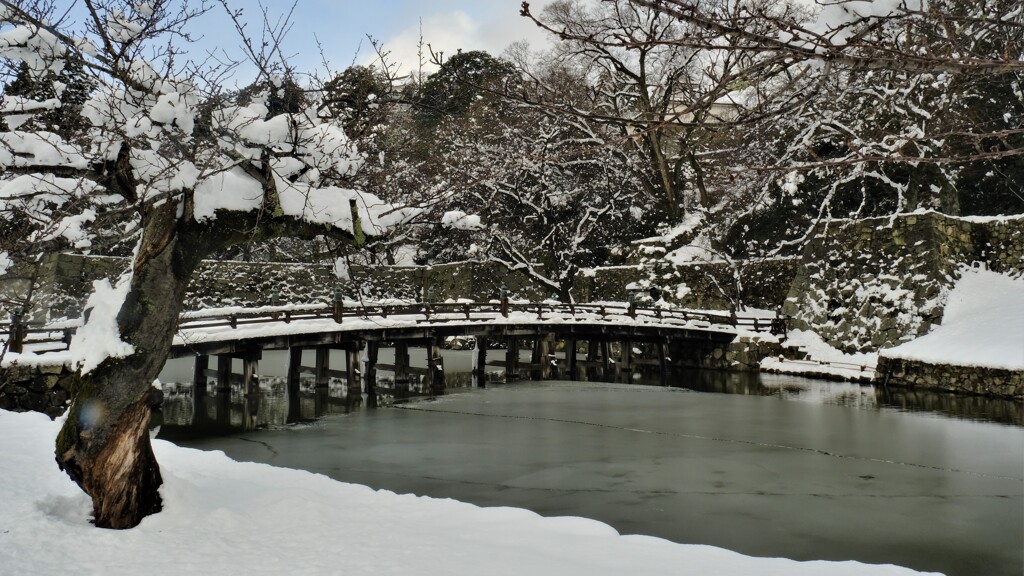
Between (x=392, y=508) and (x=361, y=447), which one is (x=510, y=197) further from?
(x=392, y=508)

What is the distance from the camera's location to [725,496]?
10.4 m

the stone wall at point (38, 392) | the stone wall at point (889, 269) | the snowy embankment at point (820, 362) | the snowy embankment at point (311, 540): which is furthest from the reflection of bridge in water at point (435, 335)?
the snowy embankment at point (311, 540)

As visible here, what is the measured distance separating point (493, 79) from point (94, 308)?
27.4 m

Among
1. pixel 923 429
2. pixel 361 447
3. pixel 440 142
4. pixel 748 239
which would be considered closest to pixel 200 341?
pixel 361 447

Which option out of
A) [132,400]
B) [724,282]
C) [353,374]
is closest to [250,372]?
[353,374]

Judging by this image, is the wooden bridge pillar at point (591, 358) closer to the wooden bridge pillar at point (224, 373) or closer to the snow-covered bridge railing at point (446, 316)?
the snow-covered bridge railing at point (446, 316)

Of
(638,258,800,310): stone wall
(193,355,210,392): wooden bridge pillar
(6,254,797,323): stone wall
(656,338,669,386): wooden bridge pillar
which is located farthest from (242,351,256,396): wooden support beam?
(638,258,800,310): stone wall

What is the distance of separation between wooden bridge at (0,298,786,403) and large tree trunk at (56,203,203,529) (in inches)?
413

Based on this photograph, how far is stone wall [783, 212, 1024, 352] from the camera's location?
2236 centimetres

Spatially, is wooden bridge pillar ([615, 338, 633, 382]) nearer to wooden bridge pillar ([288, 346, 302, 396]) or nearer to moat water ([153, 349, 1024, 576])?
moat water ([153, 349, 1024, 576])

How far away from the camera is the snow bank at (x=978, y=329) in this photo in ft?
61.9

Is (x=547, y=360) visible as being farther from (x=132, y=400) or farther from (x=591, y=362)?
(x=132, y=400)

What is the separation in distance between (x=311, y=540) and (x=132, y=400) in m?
1.90

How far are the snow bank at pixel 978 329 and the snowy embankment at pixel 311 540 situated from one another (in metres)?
15.8
